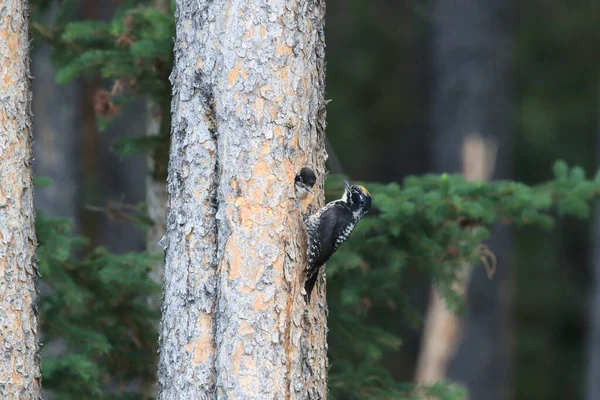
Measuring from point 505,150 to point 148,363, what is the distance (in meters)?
7.05

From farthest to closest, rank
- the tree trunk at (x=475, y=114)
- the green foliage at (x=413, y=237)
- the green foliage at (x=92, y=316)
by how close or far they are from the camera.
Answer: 1. the tree trunk at (x=475, y=114)
2. the green foliage at (x=413, y=237)
3. the green foliage at (x=92, y=316)

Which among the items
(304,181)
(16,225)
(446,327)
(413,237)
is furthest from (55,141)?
(304,181)

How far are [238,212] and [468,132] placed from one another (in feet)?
24.3

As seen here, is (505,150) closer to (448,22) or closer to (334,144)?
(448,22)

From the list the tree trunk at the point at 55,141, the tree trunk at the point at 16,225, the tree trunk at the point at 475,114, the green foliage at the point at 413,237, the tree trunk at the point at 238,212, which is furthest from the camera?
the tree trunk at the point at 475,114

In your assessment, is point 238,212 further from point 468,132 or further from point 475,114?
point 475,114

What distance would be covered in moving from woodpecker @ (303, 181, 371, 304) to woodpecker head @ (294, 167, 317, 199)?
0.14m

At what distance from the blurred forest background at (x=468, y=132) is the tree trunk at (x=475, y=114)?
0.06 feet

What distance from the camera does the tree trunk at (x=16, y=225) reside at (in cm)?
414

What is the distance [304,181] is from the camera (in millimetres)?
4234

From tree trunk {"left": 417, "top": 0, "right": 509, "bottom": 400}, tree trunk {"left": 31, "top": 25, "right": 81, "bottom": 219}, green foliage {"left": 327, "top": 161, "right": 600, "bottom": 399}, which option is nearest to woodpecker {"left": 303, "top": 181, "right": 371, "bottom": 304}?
green foliage {"left": 327, "top": 161, "right": 600, "bottom": 399}

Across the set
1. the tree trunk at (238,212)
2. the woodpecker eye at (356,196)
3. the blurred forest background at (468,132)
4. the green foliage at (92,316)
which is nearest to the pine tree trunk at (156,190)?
the green foliage at (92,316)

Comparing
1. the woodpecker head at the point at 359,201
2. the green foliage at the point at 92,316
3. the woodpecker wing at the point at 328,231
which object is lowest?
the green foliage at the point at 92,316

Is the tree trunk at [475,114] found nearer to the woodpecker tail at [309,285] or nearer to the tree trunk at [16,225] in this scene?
the woodpecker tail at [309,285]
